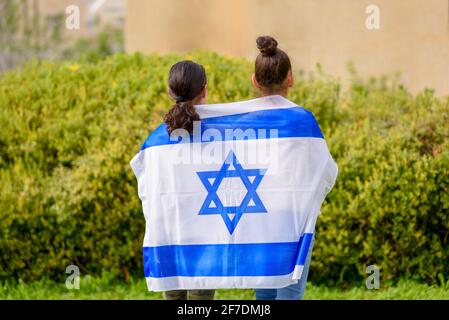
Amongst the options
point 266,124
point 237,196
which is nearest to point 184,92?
point 266,124

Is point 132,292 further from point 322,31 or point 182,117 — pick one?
point 322,31

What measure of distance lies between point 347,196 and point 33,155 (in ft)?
8.35

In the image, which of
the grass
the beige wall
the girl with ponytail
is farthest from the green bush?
the girl with ponytail

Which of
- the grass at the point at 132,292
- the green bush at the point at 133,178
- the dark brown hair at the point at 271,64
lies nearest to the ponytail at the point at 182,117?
the dark brown hair at the point at 271,64

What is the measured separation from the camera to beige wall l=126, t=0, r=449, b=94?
860cm

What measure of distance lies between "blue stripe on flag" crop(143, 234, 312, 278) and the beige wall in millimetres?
4554

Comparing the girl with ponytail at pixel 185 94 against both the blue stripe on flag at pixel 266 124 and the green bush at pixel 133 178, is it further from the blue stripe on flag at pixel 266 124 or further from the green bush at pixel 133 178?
the green bush at pixel 133 178

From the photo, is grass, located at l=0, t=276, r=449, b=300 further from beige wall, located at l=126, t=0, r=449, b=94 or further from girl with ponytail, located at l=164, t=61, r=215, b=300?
beige wall, located at l=126, t=0, r=449, b=94

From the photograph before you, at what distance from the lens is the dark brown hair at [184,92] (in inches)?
176

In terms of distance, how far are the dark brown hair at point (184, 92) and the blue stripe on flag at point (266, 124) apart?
8 centimetres

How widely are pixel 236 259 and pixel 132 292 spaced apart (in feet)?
7.71

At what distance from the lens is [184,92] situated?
4539mm
